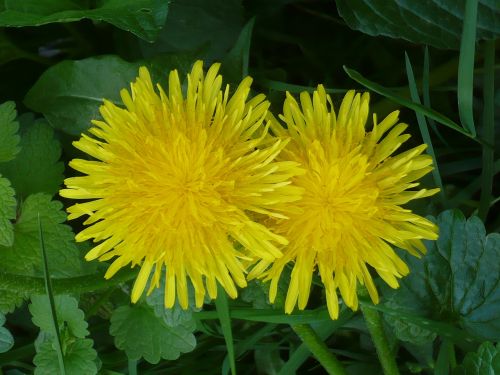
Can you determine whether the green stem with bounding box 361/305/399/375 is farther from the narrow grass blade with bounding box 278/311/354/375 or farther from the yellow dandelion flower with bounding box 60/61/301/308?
the yellow dandelion flower with bounding box 60/61/301/308

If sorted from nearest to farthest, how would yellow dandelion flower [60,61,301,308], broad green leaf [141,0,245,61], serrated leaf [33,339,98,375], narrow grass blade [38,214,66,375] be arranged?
yellow dandelion flower [60,61,301,308], narrow grass blade [38,214,66,375], serrated leaf [33,339,98,375], broad green leaf [141,0,245,61]

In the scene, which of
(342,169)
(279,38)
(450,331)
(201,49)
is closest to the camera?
(342,169)

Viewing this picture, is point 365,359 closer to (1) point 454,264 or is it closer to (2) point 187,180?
(1) point 454,264

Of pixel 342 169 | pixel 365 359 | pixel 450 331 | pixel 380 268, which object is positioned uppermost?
pixel 342 169

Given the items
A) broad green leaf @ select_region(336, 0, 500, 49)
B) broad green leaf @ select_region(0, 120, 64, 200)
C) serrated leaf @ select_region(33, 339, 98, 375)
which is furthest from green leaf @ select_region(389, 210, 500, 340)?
broad green leaf @ select_region(0, 120, 64, 200)

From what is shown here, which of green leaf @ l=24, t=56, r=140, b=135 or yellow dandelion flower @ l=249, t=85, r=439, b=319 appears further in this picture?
green leaf @ l=24, t=56, r=140, b=135

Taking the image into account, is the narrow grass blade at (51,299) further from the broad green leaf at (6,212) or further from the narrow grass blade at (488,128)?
the narrow grass blade at (488,128)

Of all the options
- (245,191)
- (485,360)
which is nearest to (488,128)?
(485,360)

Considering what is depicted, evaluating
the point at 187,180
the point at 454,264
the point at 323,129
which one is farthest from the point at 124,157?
the point at 454,264
